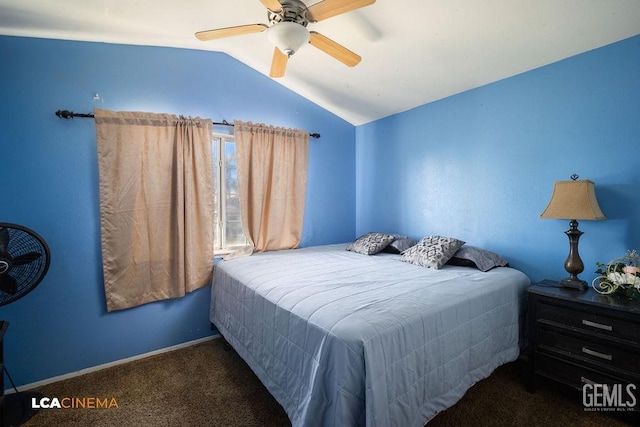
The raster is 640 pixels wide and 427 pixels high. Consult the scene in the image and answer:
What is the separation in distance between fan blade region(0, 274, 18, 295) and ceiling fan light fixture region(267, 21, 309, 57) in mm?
1923

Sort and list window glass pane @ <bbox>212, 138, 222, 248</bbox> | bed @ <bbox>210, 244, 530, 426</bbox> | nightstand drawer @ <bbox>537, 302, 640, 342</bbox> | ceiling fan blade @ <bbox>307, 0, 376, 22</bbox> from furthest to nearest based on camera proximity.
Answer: window glass pane @ <bbox>212, 138, 222, 248</bbox> < nightstand drawer @ <bbox>537, 302, 640, 342</bbox> < ceiling fan blade @ <bbox>307, 0, 376, 22</bbox> < bed @ <bbox>210, 244, 530, 426</bbox>

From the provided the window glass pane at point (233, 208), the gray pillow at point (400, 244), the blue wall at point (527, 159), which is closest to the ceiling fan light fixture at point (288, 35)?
the window glass pane at point (233, 208)

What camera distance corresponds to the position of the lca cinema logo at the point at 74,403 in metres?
1.79

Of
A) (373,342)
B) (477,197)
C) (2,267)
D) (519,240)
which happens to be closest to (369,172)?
(477,197)

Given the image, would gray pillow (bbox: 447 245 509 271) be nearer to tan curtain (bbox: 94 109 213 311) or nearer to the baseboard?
tan curtain (bbox: 94 109 213 311)

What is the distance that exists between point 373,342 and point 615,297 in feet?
5.17

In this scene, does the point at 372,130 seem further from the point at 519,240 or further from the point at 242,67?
the point at 519,240

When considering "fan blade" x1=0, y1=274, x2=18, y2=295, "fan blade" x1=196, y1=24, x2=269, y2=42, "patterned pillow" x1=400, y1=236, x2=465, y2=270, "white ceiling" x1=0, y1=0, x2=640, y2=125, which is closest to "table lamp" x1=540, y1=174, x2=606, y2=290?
"patterned pillow" x1=400, y1=236, x2=465, y2=270

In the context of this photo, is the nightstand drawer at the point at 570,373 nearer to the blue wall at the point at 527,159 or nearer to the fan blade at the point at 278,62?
the blue wall at the point at 527,159

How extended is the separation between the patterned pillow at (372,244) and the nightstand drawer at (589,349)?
140cm

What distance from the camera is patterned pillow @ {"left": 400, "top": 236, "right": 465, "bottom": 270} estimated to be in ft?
7.47

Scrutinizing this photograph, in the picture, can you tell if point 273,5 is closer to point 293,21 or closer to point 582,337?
point 293,21

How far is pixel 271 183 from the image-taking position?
294 centimetres

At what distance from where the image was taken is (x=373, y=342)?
3.85ft
